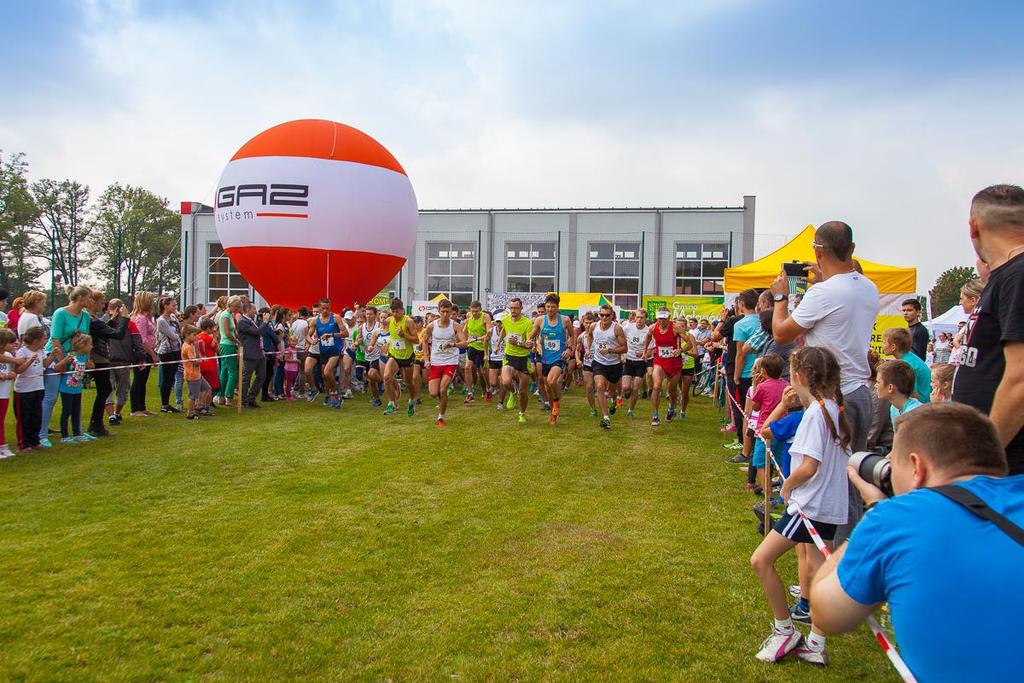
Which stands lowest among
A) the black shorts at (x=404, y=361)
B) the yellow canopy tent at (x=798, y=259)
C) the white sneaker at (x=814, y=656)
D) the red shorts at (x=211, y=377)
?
the white sneaker at (x=814, y=656)

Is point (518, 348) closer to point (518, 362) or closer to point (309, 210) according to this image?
point (518, 362)

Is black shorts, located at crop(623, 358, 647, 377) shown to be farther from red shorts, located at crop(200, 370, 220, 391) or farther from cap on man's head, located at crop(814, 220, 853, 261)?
cap on man's head, located at crop(814, 220, 853, 261)

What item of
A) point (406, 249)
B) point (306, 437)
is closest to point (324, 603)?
point (306, 437)

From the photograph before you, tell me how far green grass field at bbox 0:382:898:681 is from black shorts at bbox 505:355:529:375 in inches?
134

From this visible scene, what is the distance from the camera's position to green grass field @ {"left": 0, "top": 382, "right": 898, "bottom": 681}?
3594 millimetres

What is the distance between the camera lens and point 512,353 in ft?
39.7

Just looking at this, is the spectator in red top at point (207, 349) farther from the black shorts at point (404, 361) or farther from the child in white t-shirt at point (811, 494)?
the child in white t-shirt at point (811, 494)

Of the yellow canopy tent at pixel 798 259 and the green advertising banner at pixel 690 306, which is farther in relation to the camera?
the green advertising banner at pixel 690 306

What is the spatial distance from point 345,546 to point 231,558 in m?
0.80

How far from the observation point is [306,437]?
391 inches

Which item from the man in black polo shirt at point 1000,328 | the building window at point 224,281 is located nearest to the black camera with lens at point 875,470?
the man in black polo shirt at point 1000,328

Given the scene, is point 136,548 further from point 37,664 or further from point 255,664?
point 255,664

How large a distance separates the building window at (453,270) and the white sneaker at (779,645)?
114 feet

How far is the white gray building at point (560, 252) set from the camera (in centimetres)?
3588
